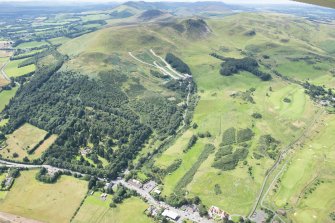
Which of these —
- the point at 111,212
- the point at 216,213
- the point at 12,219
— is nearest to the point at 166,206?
the point at 216,213

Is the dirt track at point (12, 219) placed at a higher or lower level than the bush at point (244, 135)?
lower

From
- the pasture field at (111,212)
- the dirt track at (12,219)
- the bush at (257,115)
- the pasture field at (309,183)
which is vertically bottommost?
the dirt track at (12,219)

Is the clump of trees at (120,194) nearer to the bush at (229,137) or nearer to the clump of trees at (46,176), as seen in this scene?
the clump of trees at (46,176)

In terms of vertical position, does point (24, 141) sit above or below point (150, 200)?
above

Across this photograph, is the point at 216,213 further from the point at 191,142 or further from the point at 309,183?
Result: the point at 191,142

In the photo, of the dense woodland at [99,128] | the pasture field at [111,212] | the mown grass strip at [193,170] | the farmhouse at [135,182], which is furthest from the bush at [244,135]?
the pasture field at [111,212]

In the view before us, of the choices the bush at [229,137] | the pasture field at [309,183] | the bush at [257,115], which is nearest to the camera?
the pasture field at [309,183]

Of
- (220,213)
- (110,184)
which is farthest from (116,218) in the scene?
(220,213)
